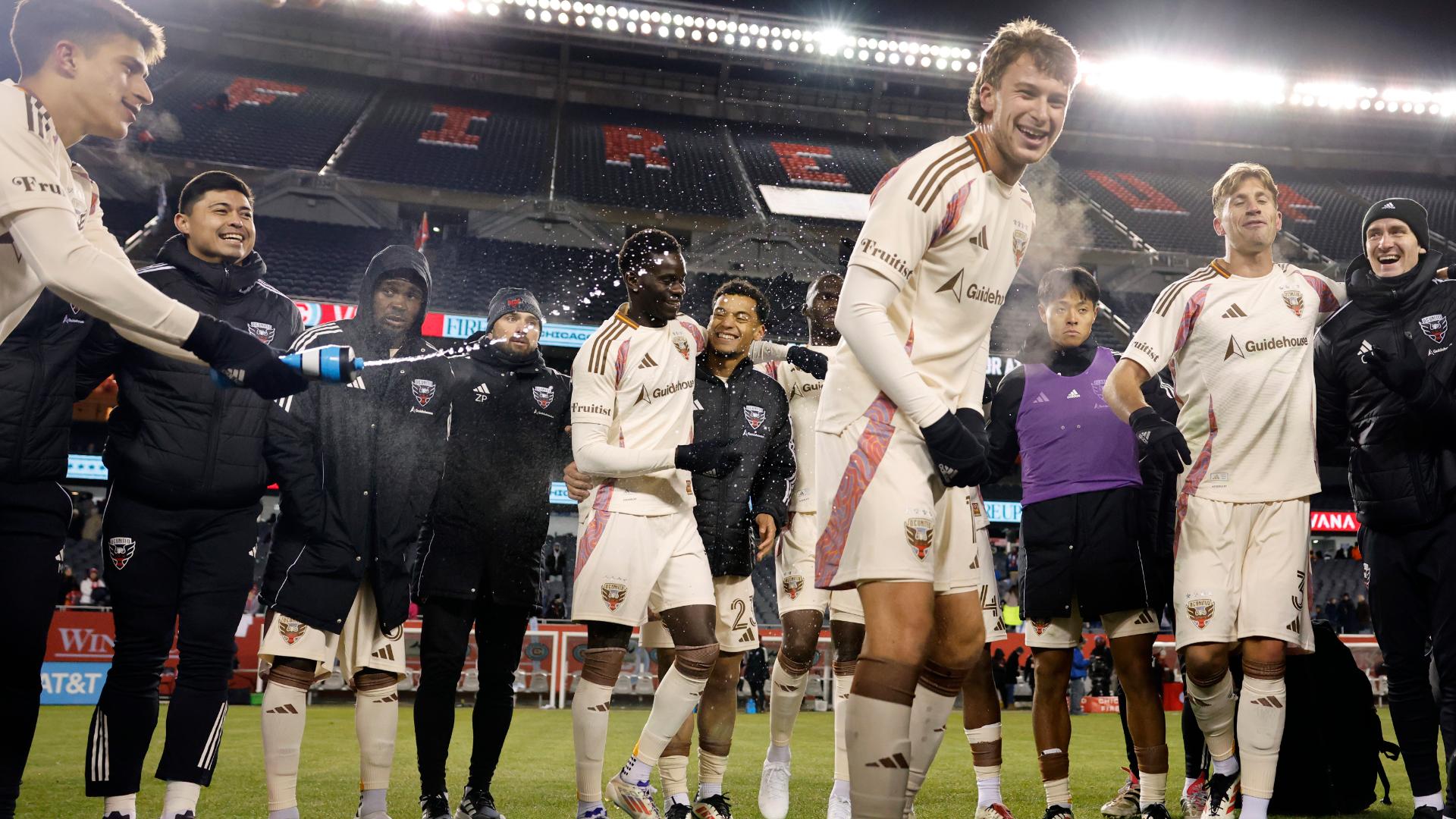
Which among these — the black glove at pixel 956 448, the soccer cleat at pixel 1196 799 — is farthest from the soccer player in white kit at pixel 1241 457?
the black glove at pixel 956 448

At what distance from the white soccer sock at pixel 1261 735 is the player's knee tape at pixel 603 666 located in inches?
95.8

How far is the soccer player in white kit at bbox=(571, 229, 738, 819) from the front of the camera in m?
4.29

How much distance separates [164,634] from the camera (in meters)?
3.60

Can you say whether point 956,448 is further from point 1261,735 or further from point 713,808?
point 713,808

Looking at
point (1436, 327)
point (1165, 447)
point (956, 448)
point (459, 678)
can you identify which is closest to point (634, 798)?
point (459, 678)

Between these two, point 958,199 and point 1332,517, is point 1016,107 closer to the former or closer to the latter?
point 958,199

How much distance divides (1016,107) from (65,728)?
31.4 ft

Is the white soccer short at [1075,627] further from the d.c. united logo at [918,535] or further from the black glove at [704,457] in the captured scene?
the d.c. united logo at [918,535]

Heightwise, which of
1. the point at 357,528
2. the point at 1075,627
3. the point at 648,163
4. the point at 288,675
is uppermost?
the point at 648,163

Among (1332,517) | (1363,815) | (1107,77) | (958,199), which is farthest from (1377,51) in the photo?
(958,199)

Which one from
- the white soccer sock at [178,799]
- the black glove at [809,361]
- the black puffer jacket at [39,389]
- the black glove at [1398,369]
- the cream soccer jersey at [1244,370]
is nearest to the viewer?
the black puffer jacket at [39,389]

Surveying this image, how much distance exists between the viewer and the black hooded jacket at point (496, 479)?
15.6 ft

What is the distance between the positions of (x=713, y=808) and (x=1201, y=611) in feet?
7.52

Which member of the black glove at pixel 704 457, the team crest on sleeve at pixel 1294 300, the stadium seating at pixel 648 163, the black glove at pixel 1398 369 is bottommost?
the black glove at pixel 704 457
